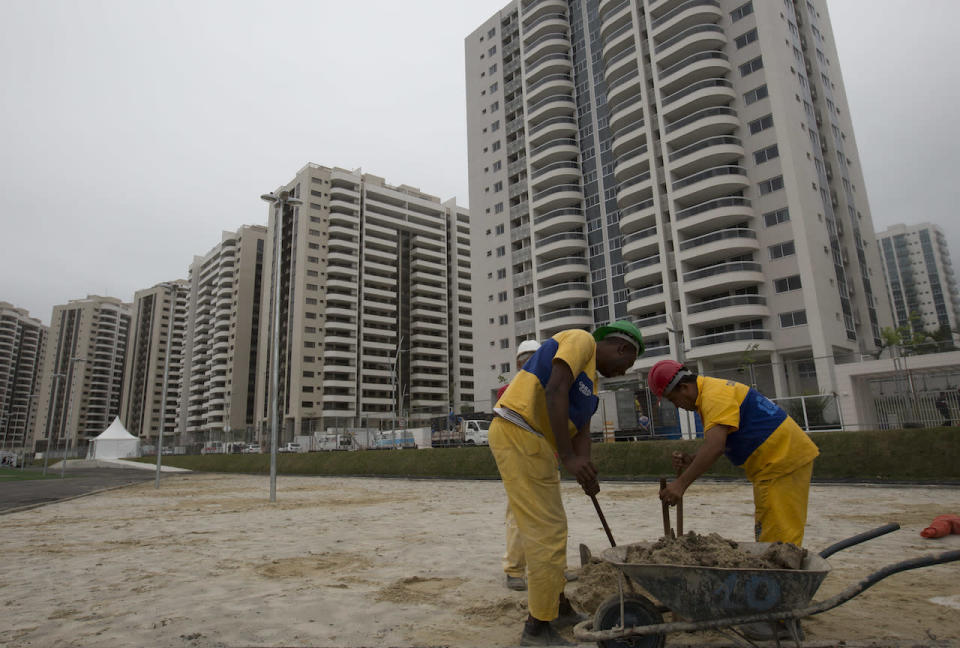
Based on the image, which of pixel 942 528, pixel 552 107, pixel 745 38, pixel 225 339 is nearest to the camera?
pixel 942 528

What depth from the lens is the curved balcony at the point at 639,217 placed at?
1833 inches

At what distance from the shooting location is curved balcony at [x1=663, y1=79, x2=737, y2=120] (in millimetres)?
42969

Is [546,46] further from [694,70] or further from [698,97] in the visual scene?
[698,97]

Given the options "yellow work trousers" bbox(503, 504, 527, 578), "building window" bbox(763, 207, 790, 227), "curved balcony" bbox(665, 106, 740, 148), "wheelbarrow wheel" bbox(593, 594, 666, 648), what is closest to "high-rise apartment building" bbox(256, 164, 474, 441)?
"curved balcony" bbox(665, 106, 740, 148)

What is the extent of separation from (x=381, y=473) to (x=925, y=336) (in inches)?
1620

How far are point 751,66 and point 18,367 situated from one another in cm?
18536

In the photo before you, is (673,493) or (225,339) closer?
(673,493)

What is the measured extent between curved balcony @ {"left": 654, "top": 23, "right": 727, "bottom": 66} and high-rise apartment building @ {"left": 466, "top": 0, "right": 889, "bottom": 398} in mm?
157

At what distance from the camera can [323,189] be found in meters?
84.8

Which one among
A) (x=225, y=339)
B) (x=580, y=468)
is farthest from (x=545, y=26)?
(x=225, y=339)

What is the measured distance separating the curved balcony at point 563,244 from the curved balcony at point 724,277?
13.2 meters

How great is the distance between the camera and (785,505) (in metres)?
3.50

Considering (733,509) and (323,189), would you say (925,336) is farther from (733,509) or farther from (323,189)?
(323,189)

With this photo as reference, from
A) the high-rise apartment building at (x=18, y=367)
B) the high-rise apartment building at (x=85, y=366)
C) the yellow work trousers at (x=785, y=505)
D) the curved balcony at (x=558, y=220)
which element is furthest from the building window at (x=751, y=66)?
the high-rise apartment building at (x=18, y=367)
